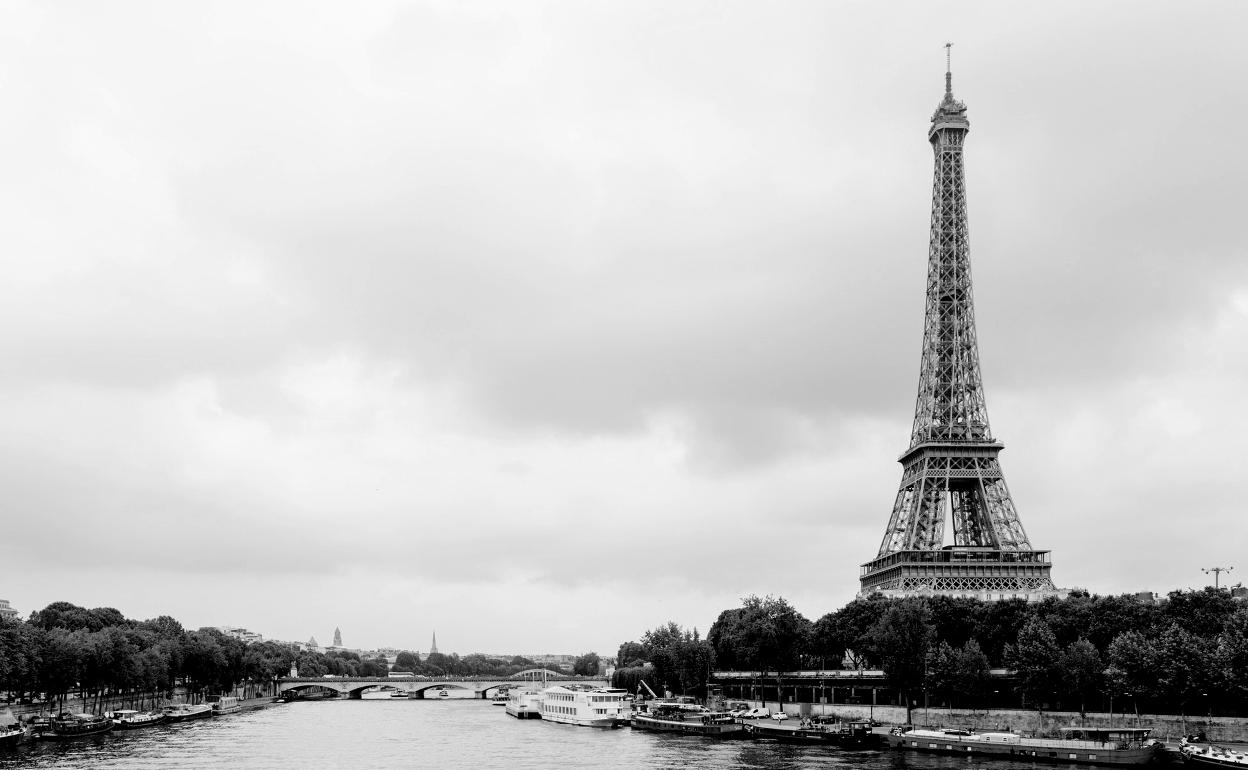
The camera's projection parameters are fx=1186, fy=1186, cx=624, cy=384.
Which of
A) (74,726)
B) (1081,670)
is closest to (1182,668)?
(1081,670)

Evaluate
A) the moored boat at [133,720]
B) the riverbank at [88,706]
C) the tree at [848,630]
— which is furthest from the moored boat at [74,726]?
the tree at [848,630]

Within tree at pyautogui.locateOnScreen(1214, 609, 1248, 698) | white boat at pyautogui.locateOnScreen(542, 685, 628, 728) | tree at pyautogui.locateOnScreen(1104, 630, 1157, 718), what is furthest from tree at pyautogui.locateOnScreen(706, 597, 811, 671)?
tree at pyautogui.locateOnScreen(1214, 609, 1248, 698)

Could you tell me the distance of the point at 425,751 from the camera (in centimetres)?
10219

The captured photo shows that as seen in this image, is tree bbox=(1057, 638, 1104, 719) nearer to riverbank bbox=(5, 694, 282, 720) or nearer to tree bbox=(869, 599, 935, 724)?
tree bbox=(869, 599, 935, 724)

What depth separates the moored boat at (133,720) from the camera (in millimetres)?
123444

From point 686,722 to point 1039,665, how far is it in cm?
3853

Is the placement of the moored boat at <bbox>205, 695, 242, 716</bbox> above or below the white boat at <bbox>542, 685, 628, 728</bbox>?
below

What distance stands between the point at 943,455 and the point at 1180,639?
2081 inches

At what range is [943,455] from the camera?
143750 mm

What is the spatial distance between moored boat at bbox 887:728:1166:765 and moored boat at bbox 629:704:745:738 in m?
21.5

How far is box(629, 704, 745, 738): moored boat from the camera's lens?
380 ft

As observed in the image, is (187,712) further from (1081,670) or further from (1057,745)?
(1057,745)

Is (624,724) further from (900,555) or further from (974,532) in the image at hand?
(974,532)

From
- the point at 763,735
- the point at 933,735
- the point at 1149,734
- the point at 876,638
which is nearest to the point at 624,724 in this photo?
the point at 763,735
